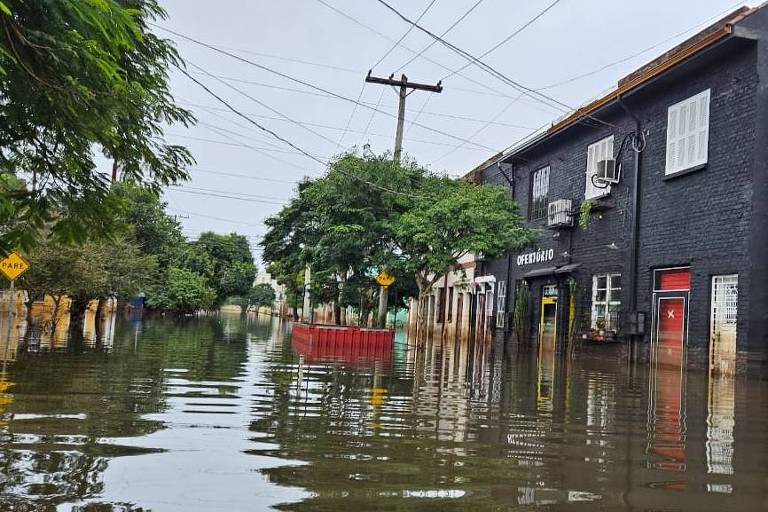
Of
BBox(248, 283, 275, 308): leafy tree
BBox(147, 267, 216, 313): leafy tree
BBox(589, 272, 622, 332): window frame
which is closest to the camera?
BBox(589, 272, 622, 332): window frame

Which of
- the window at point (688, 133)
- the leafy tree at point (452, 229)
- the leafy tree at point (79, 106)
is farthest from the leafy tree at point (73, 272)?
the window at point (688, 133)

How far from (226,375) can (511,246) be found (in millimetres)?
13667

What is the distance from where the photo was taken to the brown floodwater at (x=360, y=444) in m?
5.02

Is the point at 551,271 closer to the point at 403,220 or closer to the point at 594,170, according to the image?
the point at 594,170

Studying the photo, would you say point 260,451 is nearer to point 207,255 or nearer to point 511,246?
point 511,246

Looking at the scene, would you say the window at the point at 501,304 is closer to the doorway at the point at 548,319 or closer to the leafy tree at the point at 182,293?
the doorway at the point at 548,319

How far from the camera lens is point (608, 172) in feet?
77.8

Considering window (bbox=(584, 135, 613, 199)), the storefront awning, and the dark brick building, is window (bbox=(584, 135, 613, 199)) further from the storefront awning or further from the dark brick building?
the storefront awning

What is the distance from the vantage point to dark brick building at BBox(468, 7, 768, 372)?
18.0 m

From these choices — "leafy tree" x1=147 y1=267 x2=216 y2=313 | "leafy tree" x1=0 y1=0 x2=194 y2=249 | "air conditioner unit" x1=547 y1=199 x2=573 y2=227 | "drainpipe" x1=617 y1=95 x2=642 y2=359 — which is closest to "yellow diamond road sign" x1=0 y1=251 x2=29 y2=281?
"leafy tree" x1=0 y1=0 x2=194 y2=249

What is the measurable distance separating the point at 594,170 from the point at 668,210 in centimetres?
468

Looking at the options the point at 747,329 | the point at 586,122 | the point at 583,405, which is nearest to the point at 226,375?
the point at 583,405

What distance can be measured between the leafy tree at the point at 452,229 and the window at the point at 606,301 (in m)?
2.72

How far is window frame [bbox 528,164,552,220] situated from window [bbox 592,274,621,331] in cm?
539
